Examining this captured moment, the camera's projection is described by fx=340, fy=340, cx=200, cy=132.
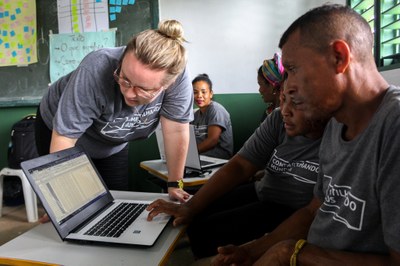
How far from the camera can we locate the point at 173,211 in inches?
43.8

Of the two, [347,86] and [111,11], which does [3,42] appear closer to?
[111,11]

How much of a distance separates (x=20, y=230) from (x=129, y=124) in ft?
5.94

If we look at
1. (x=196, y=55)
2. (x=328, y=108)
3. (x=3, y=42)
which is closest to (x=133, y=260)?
(x=328, y=108)

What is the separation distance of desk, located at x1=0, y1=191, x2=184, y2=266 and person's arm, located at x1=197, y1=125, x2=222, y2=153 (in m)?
1.78

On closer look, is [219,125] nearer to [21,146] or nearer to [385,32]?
[385,32]

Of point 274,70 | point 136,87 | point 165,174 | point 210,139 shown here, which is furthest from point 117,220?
point 210,139

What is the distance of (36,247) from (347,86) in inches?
34.1

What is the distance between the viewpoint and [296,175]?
124cm

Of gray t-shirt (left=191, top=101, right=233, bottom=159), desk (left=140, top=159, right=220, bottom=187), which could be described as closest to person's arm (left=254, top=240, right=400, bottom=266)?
desk (left=140, top=159, right=220, bottom=187)

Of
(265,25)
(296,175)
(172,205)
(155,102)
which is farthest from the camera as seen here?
(265,25)

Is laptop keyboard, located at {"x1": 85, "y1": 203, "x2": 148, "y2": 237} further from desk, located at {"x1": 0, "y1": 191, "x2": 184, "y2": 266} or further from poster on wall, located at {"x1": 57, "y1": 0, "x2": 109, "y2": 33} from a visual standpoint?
poster on wall, located at {"x1": 57, "y1": 0, "x2": 109, "y2": 33}

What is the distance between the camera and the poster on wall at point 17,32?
10.6ft

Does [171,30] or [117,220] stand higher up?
[171,30]

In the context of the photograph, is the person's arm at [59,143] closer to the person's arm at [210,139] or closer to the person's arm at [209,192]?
the person's arm at [209,192]
